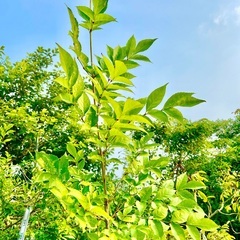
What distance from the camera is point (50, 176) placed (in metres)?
1.04

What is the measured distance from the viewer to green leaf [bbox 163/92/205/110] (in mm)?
997

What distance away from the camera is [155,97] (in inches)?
41.2

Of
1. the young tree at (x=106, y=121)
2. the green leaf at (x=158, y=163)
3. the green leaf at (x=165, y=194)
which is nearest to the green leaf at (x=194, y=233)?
the young tree at (x=106, y=121)

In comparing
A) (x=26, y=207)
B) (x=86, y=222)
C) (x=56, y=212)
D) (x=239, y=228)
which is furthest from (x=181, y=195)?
(x=239, y=228)

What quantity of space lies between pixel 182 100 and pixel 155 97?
0.08 metres

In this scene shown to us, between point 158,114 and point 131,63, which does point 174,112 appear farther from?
point 131,63

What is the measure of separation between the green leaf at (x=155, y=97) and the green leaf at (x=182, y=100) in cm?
4

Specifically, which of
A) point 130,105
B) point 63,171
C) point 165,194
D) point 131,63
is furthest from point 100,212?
point 131,63

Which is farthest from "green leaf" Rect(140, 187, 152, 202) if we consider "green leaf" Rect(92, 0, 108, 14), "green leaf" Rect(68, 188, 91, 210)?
"green leaf" Rect(92, 0, 108, 14)

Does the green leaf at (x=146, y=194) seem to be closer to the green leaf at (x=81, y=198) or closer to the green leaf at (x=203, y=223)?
the green leaf at (x=203, y=223)

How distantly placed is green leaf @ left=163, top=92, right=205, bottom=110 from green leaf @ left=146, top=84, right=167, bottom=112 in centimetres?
4

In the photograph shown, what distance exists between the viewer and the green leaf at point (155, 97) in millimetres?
1026

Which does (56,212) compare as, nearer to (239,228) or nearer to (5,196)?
(5,196)

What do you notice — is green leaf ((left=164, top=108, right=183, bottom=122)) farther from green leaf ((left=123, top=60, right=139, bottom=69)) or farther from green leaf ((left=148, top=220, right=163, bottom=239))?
green leaf ((left=148, top=220, right=163, bottom=239))
